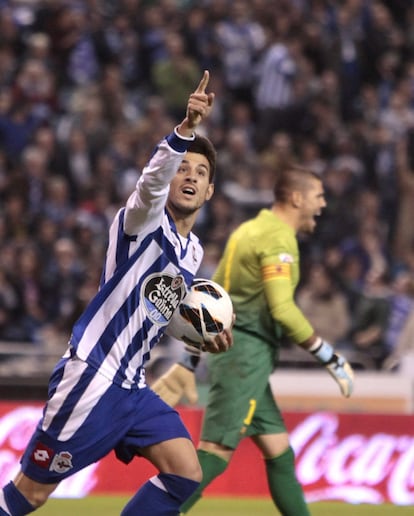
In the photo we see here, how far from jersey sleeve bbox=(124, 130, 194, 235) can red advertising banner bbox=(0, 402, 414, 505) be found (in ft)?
15.0

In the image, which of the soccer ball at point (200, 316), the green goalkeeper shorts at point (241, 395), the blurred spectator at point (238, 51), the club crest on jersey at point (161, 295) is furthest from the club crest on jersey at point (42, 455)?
the blurred spectator at point (238, 51)

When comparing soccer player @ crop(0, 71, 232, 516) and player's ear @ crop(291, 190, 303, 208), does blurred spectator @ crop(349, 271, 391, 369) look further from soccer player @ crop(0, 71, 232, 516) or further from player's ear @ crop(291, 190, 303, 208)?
soccer player @ crop(0, 71, 232, 516)

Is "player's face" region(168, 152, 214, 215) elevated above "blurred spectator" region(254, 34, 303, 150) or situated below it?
above

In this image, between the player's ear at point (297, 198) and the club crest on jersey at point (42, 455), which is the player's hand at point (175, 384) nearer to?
the player's ear at point (297, 198)

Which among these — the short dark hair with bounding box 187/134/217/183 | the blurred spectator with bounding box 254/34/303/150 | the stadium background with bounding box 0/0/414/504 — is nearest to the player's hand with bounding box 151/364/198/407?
the short dark hair with bounding box 187/134/217/183

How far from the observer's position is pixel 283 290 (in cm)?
726

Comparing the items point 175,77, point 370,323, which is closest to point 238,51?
point 175,77

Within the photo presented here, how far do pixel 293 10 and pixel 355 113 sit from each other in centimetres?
150

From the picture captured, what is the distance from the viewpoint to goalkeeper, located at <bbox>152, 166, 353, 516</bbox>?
7.33 metres

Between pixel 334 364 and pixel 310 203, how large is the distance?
93 cm

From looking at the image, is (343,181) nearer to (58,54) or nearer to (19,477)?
(58,54)

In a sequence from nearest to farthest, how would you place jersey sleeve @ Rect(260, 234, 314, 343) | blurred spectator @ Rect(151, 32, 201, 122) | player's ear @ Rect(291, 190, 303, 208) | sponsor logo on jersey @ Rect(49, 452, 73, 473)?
sponsor logo on jersey @ Rect(49, 452, 73, 473)
jersey sleeve @ Rect(260, 234, 314, 343)
player's ear @ Rect(291, 190, 303, 208)
blurred spectator @ Rect(151, 32, 201, 122)

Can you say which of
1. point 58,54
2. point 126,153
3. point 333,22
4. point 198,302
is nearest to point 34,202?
point 126,153

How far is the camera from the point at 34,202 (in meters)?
13.8
